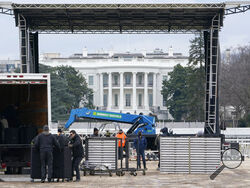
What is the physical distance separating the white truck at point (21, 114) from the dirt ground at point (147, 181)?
0.61 m

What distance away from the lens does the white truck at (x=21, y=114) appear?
1920 centimetres

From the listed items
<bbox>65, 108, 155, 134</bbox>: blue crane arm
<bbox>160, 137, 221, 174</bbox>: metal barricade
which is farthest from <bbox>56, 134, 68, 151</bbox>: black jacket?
<bbox>65, 108, 155, 134</bbox>: blue crane arm

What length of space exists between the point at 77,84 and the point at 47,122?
97814mm

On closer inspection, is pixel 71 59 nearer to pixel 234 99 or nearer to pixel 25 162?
pixel 234 99

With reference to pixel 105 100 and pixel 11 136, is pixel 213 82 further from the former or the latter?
pixel 105 100

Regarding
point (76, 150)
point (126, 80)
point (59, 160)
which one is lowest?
point (59, 160)

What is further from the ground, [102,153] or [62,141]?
[62,141]

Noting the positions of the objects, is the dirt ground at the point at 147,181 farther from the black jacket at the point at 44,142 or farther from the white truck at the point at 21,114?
the black jacket at the point at 44,142

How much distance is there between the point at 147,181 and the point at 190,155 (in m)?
3.07

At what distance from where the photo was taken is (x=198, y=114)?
95.2m

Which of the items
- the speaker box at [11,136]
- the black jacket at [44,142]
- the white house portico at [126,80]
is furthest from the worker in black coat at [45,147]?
the white house portico at [126,80]

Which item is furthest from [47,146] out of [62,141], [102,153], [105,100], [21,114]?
[105,100]

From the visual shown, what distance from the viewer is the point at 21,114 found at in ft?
69.2

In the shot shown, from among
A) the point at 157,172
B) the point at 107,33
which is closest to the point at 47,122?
the point at 157,172
